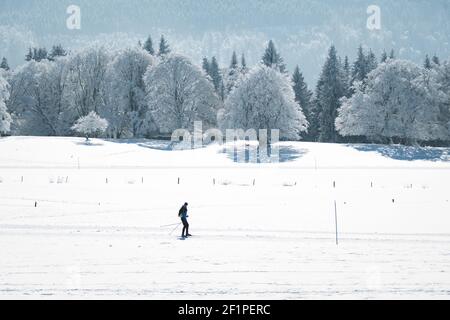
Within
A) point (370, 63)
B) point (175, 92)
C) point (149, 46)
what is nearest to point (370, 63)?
point (370, 63)

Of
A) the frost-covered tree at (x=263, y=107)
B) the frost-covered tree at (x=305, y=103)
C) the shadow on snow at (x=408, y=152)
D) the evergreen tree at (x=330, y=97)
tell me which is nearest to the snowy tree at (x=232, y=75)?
the frost-covered tree at (x=305, y=103)

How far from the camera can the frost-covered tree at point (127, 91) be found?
229 feet

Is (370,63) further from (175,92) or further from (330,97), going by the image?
(175,92)

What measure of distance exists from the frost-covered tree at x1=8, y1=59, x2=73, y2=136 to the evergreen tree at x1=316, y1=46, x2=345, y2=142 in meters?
42.3

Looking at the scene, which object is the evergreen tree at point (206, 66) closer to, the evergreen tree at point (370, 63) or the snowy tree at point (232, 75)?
the snowy tree at point (232, 75)

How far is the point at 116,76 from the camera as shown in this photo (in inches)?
2731

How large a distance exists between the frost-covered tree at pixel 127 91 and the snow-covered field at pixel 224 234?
27.3 meters

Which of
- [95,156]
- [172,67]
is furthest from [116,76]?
[95,156]

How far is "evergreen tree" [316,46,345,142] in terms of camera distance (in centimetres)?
7950

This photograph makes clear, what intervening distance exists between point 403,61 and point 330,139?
19815 millimetres

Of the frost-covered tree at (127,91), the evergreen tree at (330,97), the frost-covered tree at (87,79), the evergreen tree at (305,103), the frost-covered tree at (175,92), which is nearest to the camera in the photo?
the frost-covered tree at (175,92)

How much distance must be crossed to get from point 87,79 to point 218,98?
68.4ft
